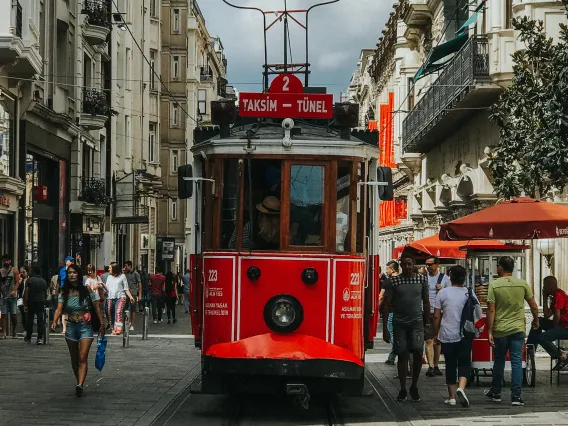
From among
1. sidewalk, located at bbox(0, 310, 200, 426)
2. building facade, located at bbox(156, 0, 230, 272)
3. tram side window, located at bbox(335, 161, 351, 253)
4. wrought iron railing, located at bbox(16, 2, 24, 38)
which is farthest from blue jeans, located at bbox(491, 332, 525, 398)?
building facade, located at bbox(156, 0, 230, 272)

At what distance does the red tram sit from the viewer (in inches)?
517

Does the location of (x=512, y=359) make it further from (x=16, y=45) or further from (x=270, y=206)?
(x=16, y=45)

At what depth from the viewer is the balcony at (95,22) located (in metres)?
41.1

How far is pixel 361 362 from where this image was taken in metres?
13.3

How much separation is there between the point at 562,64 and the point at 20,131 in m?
18.0

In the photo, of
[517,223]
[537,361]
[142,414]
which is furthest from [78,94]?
[142,414]

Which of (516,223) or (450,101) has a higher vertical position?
(450,101)

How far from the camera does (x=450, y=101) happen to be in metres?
32.4

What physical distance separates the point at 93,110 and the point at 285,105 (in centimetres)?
2880

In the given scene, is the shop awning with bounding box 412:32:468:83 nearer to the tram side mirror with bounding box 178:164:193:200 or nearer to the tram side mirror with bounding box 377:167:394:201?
the tram side mirror with bounding box 377:167:394:201

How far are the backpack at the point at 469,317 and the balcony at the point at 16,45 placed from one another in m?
15.7

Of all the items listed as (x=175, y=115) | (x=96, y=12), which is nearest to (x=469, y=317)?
(x=96, y=12)

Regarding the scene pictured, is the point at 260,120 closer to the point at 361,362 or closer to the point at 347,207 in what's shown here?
the point at 347,207

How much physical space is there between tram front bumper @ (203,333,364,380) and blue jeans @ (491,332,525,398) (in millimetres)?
2284
